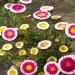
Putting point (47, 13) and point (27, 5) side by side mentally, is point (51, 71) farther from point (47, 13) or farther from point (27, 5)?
point (27, 5)

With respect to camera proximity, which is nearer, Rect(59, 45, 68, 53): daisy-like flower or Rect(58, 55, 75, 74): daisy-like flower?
Rect(58, 55, 75, 74): daisy-like flower

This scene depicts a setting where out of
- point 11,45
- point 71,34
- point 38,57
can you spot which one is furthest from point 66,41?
point 11,45

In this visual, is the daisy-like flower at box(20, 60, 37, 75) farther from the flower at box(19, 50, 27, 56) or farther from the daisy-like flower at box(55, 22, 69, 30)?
the daisy-like flower at box(55, 22, 69, 30)

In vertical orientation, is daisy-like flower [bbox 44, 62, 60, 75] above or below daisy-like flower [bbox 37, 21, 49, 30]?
below

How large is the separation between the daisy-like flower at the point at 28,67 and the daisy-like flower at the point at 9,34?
0.38m

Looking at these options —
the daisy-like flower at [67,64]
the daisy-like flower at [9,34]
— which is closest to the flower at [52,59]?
the daisy-like flower at [67,64]

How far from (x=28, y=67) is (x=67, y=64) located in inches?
15.4

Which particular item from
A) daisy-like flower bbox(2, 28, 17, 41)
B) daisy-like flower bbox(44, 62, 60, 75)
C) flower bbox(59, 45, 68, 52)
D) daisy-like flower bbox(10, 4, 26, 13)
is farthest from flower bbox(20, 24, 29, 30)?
daisy-like flower bbox(44, 62, 60, 75)

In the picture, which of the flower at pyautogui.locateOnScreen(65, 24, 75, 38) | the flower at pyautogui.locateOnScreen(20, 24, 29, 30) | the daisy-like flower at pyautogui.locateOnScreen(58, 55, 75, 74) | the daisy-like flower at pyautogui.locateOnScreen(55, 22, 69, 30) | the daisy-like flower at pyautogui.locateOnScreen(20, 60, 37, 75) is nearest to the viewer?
the daisy-like flower at pyautogui.locateOnScreen(58, 55, 75, 74)

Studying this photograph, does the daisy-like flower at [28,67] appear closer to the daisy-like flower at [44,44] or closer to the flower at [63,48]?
the daisy-like flower at [44,44]

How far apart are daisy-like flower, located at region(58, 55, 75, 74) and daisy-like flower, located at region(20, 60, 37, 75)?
274 millimetres

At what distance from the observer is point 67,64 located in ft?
9.80

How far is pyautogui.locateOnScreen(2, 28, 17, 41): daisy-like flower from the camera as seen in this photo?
3390mm

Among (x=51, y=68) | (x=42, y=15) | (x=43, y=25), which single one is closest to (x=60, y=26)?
(x=43, y=25)
